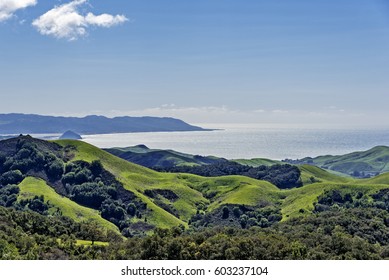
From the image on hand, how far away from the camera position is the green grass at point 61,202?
98062 millimetres

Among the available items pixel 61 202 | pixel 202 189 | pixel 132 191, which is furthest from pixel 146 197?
pixel 202 189

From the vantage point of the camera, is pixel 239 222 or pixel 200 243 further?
pixel 239 222

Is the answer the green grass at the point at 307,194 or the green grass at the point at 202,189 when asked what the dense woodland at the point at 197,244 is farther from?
the green grass at the point at 307,194

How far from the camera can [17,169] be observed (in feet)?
424

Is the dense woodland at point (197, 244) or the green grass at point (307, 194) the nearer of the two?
the dense woodland at point (197, 244)

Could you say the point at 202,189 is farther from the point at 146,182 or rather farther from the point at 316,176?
the point at 316,176

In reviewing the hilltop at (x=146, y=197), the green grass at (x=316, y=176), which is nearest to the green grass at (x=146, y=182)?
the hilltop at (x=146, y=197)

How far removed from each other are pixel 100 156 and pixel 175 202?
34472 millimetres

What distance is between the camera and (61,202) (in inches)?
4075

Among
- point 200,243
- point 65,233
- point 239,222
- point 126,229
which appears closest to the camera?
point 200,243

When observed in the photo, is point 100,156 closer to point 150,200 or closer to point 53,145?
point 53,145

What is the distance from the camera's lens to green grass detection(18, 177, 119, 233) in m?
98.1

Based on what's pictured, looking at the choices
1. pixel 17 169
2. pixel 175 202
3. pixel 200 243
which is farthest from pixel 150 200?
pixel 200 243

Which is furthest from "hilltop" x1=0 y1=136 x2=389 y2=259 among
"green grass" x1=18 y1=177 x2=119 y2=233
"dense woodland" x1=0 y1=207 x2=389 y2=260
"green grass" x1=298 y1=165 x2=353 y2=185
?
"green grass" x1=298 y1=165 x2=353 y2=185
